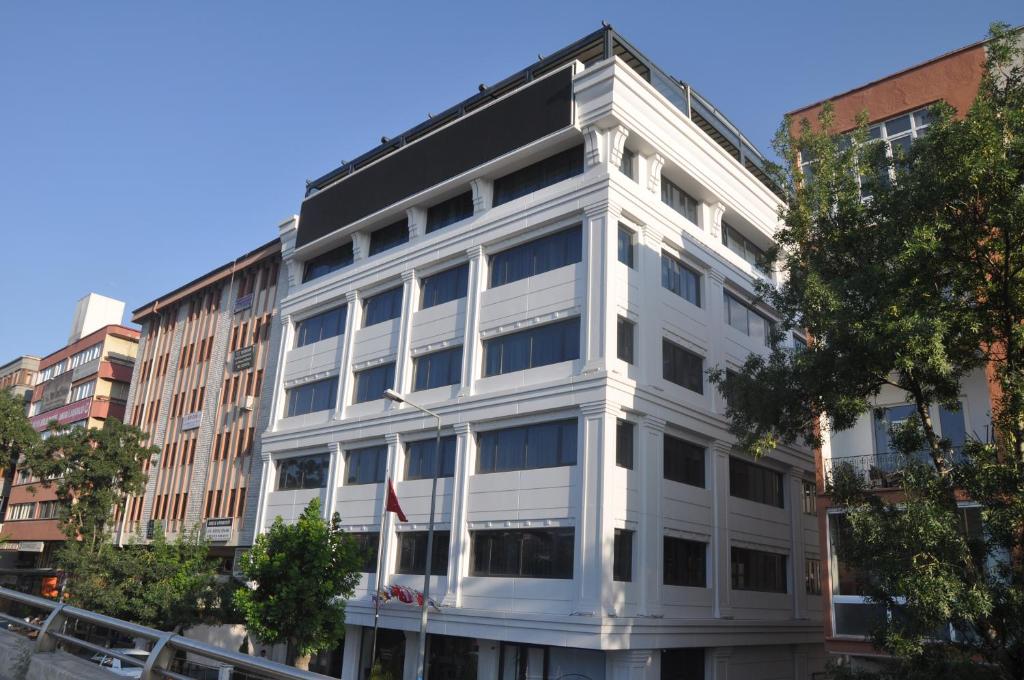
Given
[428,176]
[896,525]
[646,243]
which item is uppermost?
[428,176]

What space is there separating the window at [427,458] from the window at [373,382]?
3257mm

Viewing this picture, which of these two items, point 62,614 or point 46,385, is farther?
point 46,385

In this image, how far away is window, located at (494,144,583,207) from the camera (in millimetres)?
32312

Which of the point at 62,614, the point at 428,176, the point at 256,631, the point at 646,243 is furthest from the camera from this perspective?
the point at 428,176

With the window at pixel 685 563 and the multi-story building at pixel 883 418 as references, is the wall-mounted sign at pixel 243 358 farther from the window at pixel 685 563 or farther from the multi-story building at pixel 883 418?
the multi-story building at pixel 883 418

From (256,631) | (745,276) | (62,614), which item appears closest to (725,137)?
(745,276)

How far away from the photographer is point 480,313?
3312 cm

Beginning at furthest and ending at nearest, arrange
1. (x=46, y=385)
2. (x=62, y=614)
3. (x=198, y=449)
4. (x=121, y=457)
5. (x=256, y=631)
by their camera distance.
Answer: (x=46, y=385) → (x=198, y=449) → (x=121, y=457) → (x=256, y=631) → (x=62, y=614)

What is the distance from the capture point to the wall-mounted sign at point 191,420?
50.3 m

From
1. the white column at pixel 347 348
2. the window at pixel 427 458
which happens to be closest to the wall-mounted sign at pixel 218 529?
the white column at pixel 347 348

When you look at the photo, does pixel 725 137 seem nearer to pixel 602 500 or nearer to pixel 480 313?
pixel 480 313

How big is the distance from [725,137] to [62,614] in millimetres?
35434

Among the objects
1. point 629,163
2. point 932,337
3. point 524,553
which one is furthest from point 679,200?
point 932,337

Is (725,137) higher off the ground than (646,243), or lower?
higher
